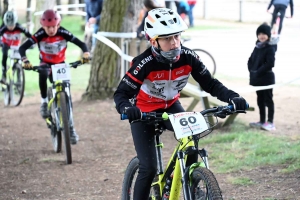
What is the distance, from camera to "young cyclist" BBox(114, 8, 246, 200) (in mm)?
4773

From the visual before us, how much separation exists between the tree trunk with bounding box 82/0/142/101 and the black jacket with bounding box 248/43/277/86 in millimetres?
3731

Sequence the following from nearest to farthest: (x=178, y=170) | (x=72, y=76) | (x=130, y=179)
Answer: (x=178, y=170)
(x=130, y=179)
(x=72, y=76)

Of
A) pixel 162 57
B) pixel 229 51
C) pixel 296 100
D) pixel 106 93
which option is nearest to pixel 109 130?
pixel 106 93

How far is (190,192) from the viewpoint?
4.50 m

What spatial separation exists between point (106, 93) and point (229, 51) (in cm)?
644

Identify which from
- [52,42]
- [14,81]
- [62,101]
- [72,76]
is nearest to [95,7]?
[72,76]

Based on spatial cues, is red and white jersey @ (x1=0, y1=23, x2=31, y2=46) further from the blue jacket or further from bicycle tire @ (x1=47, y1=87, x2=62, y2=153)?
bicycle tire @ (x1=47, y1=87, x2=62, y2=153)

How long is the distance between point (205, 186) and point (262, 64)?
5.08m

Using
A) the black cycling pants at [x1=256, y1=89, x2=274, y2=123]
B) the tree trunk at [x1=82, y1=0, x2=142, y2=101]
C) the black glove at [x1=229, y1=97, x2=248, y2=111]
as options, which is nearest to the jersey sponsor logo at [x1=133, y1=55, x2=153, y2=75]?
the black glove at [x1=229, y1=97, x2=248, y2=111]

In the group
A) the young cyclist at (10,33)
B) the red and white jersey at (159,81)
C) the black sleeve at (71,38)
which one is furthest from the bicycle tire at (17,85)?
the red and white jersey at (159,81)

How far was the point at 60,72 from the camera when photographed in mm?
8656

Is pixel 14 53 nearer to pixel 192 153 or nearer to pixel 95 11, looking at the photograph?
pixel 95 11

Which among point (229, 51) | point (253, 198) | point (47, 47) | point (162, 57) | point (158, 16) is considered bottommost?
point (229, 51)

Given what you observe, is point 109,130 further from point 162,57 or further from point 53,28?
point 162,57
